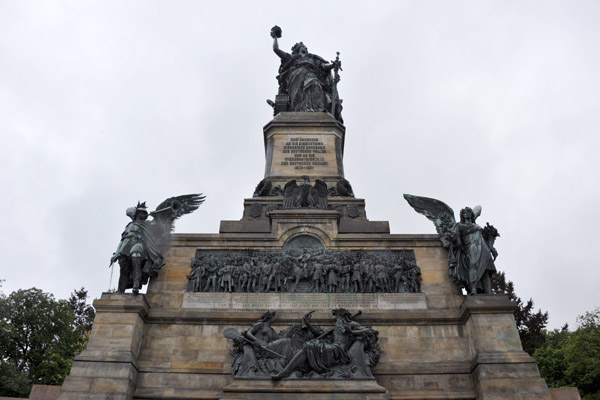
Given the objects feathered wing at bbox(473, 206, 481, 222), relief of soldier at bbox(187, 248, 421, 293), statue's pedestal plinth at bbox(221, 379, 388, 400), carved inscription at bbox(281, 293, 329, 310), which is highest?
feathered wing at bbox(473, 206, 481, 222)

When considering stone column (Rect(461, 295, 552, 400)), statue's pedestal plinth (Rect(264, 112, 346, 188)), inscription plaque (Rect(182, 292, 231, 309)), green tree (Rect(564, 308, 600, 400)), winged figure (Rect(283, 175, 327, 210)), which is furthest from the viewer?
green tree (Rect(564, 308, 600, 400))

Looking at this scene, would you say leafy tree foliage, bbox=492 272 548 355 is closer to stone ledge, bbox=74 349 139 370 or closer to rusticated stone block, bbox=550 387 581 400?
rusticated stone block, bbox=550 387 581 400

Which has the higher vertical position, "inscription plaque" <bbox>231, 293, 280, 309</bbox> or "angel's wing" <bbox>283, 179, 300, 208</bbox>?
"angel's wing" <bbox>283, 179, 300, 208</bbox>

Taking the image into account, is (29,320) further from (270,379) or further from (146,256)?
(270,379)

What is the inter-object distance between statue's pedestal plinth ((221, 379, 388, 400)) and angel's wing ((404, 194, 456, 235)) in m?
5.74

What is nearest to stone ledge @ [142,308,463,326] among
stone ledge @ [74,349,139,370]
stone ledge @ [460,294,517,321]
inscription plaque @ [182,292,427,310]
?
inscription plaque @ [182,292,427,310]

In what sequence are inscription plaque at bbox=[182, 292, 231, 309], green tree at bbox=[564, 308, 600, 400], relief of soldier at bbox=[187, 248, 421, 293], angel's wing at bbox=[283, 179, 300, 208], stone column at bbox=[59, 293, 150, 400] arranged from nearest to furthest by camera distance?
1. stone column at bbox=[59, 293, 150, 400]
2. inscription plaque at bbox=[182, 292, 231, 309]
3. relief of soldier at bbox=[187, 248, 421, 293]
4. angel's wing at bbox=[283, 179, 300, 208]
5. green tree at bbox=[564, 308, 600, 400]

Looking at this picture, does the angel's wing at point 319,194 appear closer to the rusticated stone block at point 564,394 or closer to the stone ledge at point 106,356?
the stone ledge at point 106,356

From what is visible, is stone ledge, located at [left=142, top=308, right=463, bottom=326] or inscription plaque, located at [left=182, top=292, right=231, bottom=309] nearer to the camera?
stone ledge, located at [left=142, top=308, right=463, bottom=326]

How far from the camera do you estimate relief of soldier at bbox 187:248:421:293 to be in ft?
49.0

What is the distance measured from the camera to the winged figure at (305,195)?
17.1 m

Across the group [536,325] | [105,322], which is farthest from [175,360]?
[536,325]

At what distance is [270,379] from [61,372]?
2065cm

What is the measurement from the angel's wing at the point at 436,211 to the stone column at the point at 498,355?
109 inches
